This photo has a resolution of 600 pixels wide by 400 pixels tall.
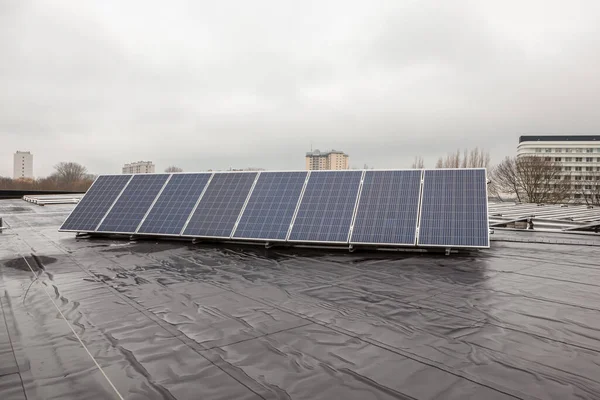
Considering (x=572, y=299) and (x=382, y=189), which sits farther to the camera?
(x=382, y=189)

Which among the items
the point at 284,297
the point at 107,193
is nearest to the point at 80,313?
the point at 284,297

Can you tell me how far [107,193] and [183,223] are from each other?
21.3 ft

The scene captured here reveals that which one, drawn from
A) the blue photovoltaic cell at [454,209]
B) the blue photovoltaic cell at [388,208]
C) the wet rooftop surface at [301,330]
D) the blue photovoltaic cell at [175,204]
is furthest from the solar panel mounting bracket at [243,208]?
the blue photovoltaic cell at [454,209]

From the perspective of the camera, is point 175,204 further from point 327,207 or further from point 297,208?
point 327,207

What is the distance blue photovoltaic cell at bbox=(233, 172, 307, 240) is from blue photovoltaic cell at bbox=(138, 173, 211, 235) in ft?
9.69

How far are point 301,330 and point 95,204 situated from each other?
16.4 meters

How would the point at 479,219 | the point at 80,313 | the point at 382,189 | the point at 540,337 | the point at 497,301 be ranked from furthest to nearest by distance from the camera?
1. the point at 382,189
2. the point at 479,219
3. the point at 497,301
4. the point at 80,313
5. the point at 540,337

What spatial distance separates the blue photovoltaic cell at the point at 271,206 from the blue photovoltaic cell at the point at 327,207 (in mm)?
468

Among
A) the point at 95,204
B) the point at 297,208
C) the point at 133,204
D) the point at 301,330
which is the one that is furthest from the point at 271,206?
the point at 95,204

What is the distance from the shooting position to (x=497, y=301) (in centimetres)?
760

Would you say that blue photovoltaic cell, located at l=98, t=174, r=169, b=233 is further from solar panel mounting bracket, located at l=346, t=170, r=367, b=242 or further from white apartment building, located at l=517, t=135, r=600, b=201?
white apartment building, located at l=517, t=135, r=600, b=201

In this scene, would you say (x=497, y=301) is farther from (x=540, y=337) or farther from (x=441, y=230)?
(x=441, y=230)

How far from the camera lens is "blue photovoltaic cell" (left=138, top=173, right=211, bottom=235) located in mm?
15795

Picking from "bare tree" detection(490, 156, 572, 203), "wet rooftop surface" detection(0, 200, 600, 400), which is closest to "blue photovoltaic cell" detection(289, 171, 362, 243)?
"wet rooftop surface" detection(0, 200, 600, 400)
